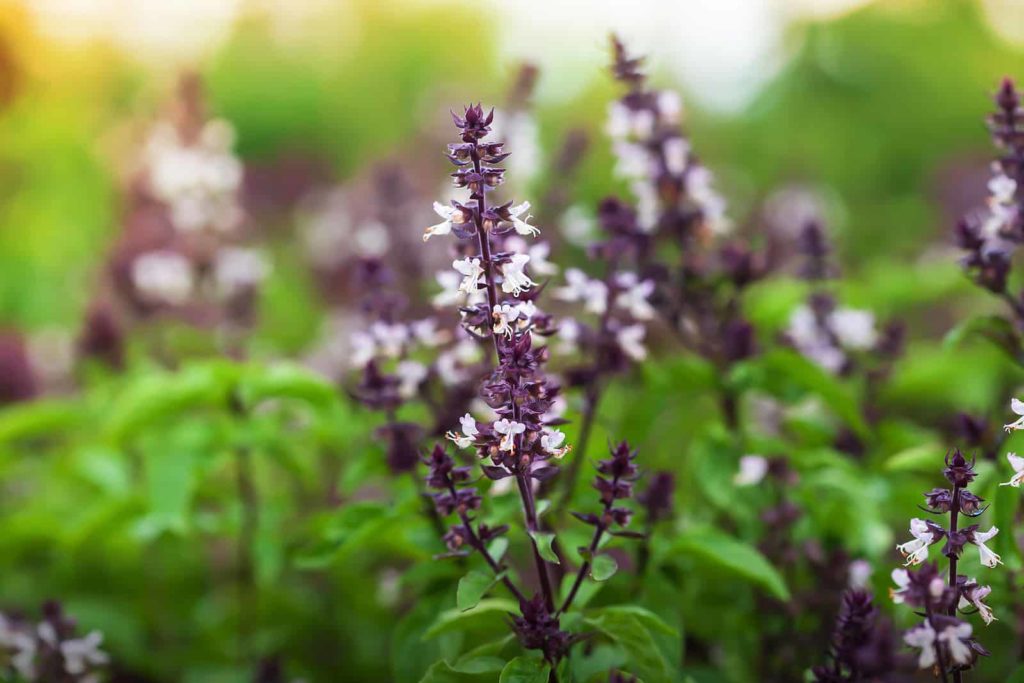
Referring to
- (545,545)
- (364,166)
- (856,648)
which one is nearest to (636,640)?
(545,545)

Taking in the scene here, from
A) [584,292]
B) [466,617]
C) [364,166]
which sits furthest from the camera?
[364,166]

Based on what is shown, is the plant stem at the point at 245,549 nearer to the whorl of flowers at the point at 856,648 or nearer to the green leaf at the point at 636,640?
the green leaf at the point at 636,640

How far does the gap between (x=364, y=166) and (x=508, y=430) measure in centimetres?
524

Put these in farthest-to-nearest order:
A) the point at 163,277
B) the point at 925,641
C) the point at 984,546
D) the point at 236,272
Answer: the point at 236,272 < the point at 163,277 < the point at 984,546 < the point at 925,641

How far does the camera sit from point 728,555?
73.2 inches

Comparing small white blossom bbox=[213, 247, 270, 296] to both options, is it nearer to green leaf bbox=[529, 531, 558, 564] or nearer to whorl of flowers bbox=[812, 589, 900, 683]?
green leaf bbox=[529, 531, 558, 564]

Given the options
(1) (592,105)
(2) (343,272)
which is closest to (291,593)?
(2) (343,272)

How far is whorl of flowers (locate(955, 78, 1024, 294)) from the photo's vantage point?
1766 millimetres

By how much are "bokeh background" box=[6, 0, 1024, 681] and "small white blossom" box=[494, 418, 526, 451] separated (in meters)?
0.68

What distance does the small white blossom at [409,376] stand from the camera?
78.4 inches

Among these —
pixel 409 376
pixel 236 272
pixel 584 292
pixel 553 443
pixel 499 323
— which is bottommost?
pixel 553 443

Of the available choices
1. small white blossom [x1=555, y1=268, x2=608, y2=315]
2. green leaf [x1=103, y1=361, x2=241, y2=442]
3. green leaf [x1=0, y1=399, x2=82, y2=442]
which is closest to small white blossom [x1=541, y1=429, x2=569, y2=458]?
small white blossom [x1=555, y1=268, x2=608, y2=315]

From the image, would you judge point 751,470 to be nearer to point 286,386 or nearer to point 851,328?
point 851,328

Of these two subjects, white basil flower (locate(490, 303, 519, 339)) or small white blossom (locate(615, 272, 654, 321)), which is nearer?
white basil flower (locate(490, 303, 519, 339))
